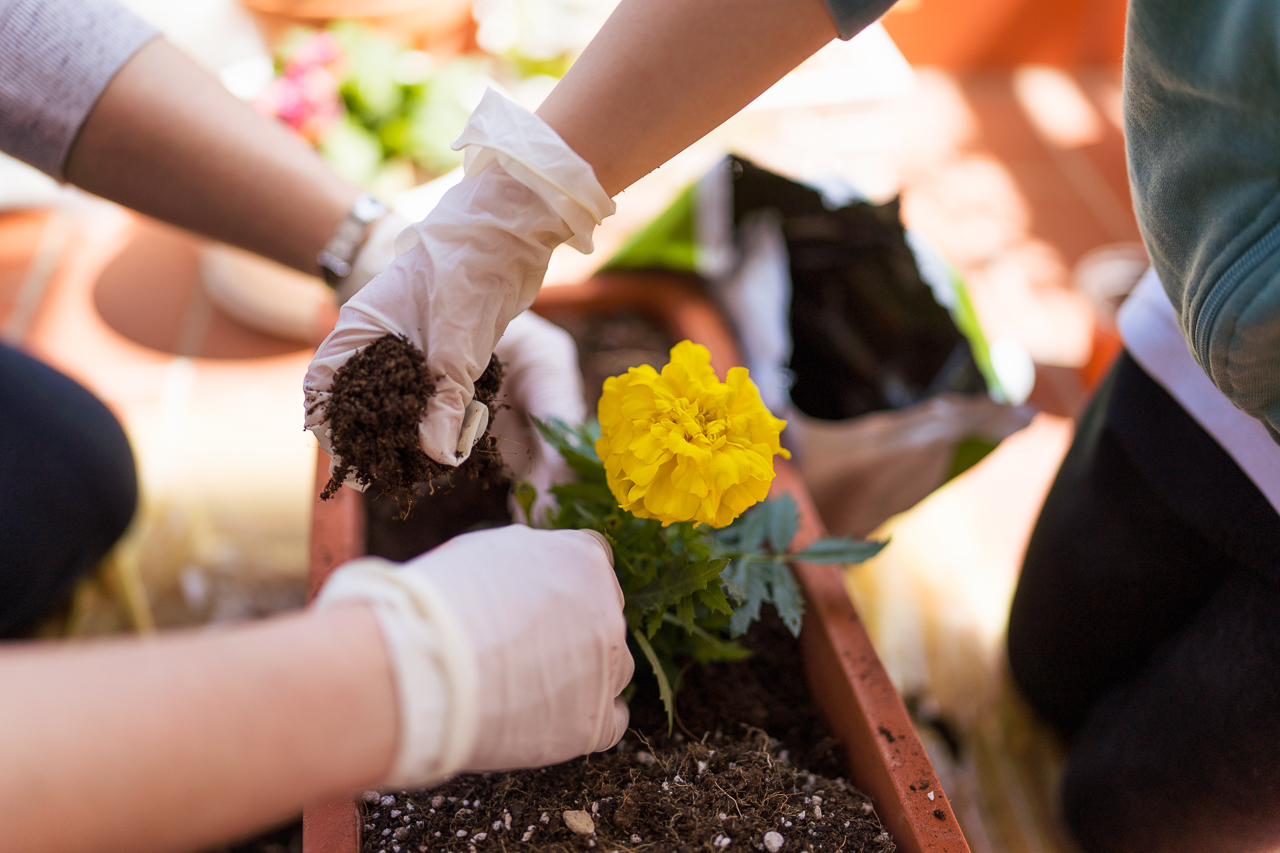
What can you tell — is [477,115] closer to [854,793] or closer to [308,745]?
[308,745]

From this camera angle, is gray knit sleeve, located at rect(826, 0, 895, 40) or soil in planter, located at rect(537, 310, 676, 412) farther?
soil in planter, located at rect(537, 310, 676, 412)

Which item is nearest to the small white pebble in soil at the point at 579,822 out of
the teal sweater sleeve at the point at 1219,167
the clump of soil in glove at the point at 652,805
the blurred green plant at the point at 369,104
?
the clump of soil in glove at the point at 652,805

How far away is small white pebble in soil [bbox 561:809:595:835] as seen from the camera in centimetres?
57

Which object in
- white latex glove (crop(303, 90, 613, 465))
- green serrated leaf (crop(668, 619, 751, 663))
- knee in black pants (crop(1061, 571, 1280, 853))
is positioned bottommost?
knee in black pants (crop(1061, 571, 1280, 853))

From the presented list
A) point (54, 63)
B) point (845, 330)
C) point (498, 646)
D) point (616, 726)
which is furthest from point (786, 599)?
point (54, 63)

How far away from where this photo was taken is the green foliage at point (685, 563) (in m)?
0.58

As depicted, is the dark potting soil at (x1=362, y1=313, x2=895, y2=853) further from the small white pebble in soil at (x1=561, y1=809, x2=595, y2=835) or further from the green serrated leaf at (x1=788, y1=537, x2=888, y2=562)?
the green serrated leaf at (x1=788, y1=537, x2=888, y2=562)

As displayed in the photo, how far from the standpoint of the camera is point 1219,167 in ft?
1.64

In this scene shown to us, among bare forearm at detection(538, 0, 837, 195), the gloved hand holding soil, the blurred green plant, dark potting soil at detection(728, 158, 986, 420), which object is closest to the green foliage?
the gloved hand holding soil

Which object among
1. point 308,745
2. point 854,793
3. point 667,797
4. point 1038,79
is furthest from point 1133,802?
point 1038,79

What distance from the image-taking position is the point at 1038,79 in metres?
2.20

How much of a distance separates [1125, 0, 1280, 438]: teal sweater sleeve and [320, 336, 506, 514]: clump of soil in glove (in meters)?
0.53

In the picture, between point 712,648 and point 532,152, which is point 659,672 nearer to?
point 712,648

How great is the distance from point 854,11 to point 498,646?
0.48m
